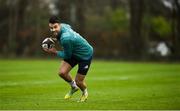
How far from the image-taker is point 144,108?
15.5 metres

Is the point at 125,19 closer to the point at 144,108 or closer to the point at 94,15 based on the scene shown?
the point at 94,15

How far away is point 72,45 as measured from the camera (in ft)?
55.7

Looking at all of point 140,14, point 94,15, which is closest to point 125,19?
point 94,15

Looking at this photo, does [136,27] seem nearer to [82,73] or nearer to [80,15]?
[80,15]

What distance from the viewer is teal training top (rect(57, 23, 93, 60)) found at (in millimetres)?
16797

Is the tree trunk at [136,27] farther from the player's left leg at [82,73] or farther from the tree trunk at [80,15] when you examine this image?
the player's left leg at [82,73]

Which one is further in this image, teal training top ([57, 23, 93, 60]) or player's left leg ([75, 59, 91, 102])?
player's left leg ([75, 59, 91, 102])

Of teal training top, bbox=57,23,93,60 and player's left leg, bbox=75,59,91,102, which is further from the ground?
teal training top, bbox=57,23,93,60

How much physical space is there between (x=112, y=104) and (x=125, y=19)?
68.0m

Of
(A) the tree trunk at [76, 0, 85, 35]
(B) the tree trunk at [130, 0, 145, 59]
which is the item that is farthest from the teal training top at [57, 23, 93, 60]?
(A) the tree trunk at [76, 0, 85, 35]

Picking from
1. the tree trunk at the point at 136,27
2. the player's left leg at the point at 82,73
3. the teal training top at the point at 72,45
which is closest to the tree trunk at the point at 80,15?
the tree trunk at the point at 136,27

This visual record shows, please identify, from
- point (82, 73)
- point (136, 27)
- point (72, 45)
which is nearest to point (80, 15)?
point (136, 27)

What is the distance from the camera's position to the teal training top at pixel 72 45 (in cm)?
1680

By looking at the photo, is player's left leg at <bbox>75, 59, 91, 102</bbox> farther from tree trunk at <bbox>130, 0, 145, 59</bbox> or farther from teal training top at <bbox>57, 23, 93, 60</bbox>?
tree trunk at <bbox>130, 0, 145, 59</bbox>
